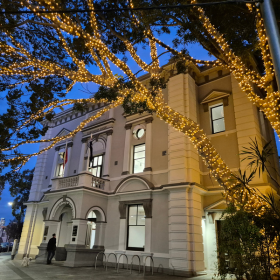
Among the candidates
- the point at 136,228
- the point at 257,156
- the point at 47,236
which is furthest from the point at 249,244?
the point at 47,236

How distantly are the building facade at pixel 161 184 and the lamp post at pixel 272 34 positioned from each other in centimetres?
764

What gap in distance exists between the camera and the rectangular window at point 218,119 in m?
12.3

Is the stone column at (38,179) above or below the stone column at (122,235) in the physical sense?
above

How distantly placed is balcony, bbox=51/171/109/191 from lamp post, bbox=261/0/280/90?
10.7 meters

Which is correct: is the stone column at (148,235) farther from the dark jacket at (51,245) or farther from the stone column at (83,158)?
the stone column at (83,158)

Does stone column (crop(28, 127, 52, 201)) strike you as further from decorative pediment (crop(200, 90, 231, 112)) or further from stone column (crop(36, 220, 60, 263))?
decorative pediment (crop(200, 90, 231, 112))

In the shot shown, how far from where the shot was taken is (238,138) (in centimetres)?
1098

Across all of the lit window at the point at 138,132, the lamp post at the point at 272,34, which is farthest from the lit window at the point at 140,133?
the lamp post at the point at 272,34

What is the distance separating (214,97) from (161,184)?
528 centimetres

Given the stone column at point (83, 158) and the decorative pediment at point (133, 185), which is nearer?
the decorative pediment at point (133, 185)

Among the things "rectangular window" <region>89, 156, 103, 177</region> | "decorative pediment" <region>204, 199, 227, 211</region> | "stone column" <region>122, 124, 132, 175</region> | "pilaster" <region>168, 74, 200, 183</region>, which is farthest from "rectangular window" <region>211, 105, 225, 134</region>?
"rectangular window" <region>89, 156, 103, 177</region>

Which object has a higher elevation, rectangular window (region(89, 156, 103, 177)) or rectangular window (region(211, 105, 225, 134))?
rectangular window (region(211, 105, 225, 134))

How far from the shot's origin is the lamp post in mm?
3330

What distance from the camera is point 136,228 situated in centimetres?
1241
